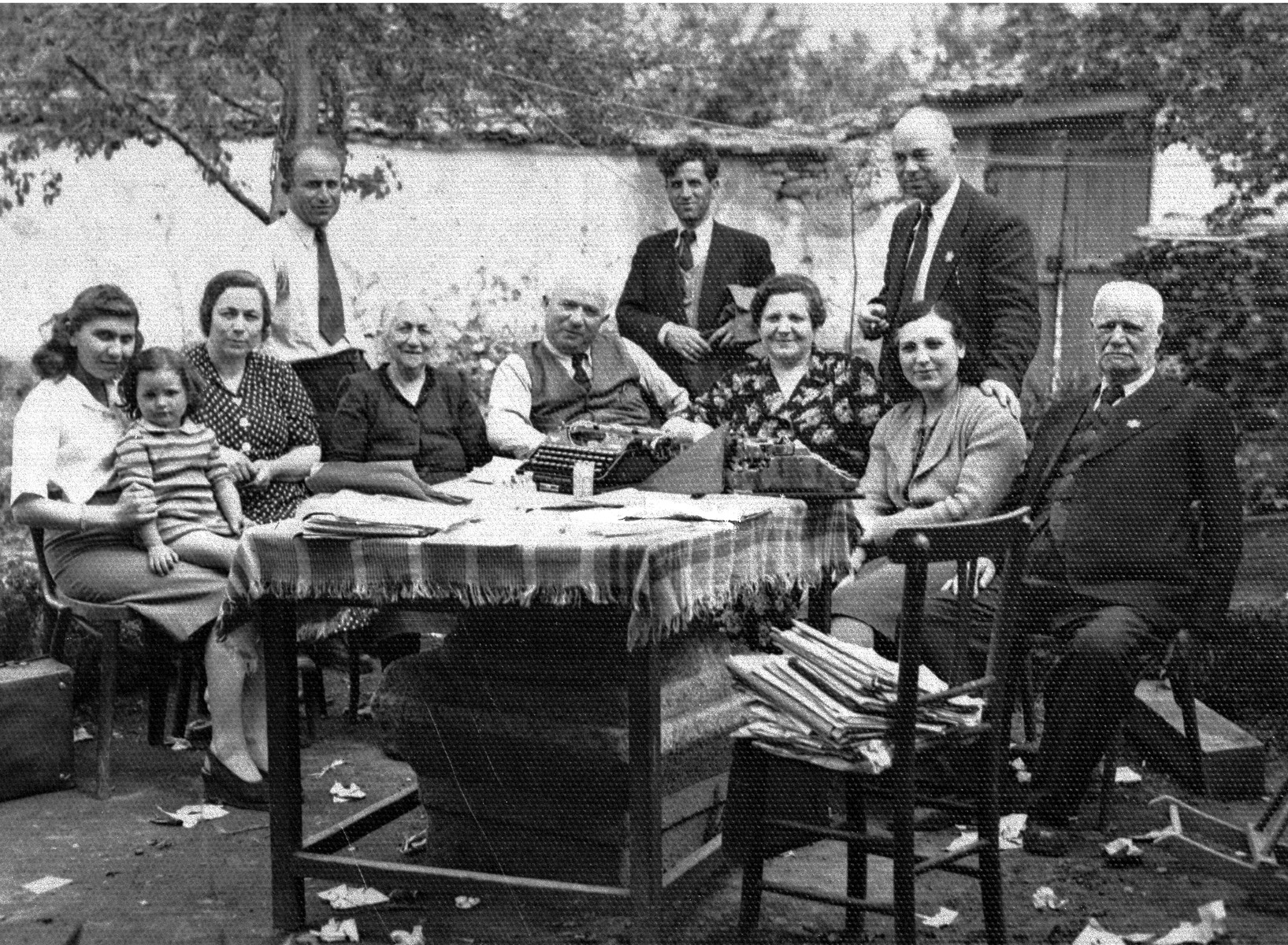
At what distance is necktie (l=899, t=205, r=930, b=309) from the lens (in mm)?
5422

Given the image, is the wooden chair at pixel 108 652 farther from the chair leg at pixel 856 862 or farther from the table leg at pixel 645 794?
the chair leg at pixel 856 862

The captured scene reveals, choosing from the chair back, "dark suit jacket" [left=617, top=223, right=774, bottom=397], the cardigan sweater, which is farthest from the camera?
"dark suit jacket" [left=617, top=223, right=774, bottom=397]

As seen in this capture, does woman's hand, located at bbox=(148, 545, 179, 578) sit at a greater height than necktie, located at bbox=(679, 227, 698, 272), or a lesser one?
lesser

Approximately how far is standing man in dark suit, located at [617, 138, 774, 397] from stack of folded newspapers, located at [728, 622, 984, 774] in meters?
2.62

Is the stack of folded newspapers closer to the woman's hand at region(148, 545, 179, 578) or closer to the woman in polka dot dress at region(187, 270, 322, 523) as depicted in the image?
the woman's hand at region(148, 545, 179, 578)

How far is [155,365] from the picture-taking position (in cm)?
496

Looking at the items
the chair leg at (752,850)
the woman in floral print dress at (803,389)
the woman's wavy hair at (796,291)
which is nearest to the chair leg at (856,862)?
the chair leg at (752,850)

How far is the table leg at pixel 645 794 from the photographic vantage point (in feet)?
11.1

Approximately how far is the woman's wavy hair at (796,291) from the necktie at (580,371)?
0.75m

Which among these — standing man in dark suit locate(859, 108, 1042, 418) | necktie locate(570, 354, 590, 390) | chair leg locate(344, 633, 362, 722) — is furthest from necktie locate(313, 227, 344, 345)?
standing man in dark suit locate(859, 108, 1042, 418)

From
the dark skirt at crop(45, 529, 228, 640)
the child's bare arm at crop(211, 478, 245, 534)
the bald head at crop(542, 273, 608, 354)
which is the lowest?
the dark skirt at crop(45, 529, 228, 640)

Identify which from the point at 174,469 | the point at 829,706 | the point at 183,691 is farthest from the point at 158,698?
the point at 829,706

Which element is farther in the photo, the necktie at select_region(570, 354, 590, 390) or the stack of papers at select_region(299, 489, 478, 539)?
the necktie at select_region(570, 354, 590, 390)

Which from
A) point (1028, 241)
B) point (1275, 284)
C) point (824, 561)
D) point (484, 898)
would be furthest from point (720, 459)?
point (1275, 284)
